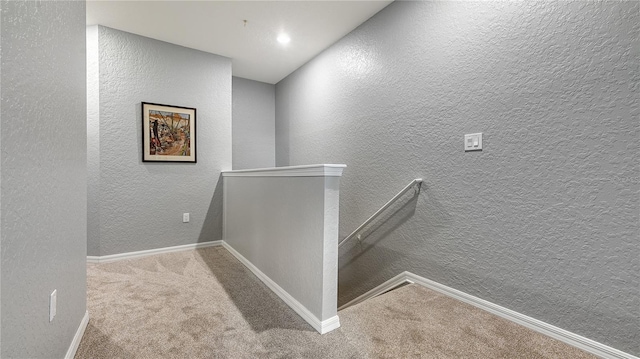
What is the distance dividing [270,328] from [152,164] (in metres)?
2.46

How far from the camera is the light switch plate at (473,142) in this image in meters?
1.83

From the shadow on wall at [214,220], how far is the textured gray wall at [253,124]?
0.90 meters

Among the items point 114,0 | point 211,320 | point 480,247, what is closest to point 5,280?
point 211,320

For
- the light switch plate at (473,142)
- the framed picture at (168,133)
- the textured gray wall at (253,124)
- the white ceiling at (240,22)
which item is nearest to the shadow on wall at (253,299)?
the framed picture at (168,133)

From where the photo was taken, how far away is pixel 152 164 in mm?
3064

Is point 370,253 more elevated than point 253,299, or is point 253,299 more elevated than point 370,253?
point 370,253

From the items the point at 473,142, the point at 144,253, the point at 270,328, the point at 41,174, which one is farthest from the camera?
the point at 144,253

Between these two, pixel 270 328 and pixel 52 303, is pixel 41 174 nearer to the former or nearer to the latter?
pixel 52 303

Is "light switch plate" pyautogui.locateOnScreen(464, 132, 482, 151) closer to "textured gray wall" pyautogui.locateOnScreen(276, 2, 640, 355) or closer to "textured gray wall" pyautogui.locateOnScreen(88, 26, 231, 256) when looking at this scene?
"textured gray wall" pyautogui.locateOnScreen(276, 2, 640, 355)

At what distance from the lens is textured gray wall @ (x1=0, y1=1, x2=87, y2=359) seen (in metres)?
0.81

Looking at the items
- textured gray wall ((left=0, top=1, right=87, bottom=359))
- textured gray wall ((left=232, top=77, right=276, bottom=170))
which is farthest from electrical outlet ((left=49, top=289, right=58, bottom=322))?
textured gray wall ((left=232, top=77, right=276, bottom=170))

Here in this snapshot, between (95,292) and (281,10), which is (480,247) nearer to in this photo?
(281,10)

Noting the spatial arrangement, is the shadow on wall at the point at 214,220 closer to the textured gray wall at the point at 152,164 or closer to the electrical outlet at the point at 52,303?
the textured gray wall at the point at 152,164

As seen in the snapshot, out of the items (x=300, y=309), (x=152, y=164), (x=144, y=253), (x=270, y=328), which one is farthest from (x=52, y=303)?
A: (x=152, y=164)
